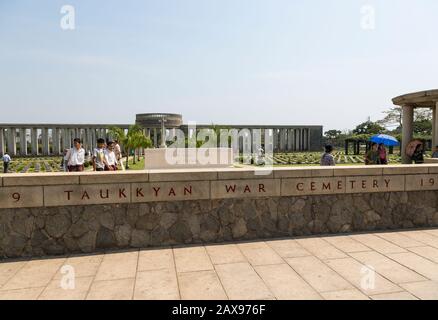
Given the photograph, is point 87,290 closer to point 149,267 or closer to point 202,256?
point 149,267

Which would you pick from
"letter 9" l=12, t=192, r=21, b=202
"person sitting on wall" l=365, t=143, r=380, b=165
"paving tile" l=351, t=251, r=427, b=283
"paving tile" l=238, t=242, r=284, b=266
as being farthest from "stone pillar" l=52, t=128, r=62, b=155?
"paving tile" l=351, t=251, r=427, b=283

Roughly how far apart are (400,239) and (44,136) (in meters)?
79.4

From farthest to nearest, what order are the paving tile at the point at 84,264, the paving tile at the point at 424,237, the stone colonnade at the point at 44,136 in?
1. the stone colonnade at the point at 44,136
2. the paving tile at the point at 424,237
3. the paving tile at the point at 84,264

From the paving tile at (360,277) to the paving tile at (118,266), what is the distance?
9.32 feet

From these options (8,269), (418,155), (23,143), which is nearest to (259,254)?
(8,269)

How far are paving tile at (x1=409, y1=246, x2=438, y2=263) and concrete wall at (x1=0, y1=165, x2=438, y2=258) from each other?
1221 millimetres

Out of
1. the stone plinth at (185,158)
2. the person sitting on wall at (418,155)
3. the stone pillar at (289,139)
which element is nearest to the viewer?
the person sitting on wall at (418,155)

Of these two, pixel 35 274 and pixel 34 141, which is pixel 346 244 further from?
pixel 34 141

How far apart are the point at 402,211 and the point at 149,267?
17.3 feet

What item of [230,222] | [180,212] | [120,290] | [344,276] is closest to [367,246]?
[344,276]

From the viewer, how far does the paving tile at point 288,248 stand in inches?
203

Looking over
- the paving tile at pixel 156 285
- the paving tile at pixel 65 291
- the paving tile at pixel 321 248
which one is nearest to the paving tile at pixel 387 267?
the paving tile at pixel 321 248

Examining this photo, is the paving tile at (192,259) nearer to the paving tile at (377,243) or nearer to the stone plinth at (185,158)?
the paving tile at (377,243)
